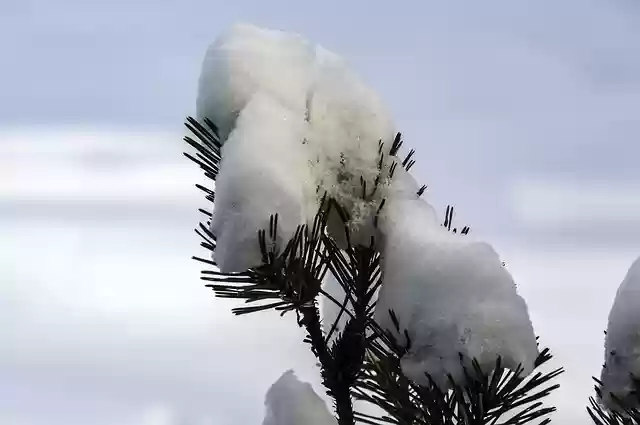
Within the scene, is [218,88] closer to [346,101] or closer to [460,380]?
[346,101]

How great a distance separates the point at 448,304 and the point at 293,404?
0.35 metres

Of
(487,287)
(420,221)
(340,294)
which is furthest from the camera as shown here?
(340,294)

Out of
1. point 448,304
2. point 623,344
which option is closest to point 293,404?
point 448,304

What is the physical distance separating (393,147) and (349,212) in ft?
0.42

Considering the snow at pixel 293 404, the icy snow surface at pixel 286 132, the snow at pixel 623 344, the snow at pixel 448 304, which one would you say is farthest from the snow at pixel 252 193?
the snow at pixel 623 344

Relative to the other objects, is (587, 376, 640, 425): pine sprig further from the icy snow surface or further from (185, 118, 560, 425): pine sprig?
the icy snow surface

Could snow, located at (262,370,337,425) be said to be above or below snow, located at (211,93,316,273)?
below

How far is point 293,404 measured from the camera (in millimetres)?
967

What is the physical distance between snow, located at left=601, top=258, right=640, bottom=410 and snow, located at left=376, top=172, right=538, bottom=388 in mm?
221

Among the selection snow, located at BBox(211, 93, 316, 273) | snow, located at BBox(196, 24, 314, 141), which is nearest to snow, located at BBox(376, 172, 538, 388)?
snow, located at BBox(211, 93, 316, 273)

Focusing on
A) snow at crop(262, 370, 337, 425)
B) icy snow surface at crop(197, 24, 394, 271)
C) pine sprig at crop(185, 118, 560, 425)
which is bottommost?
snow at crop(262, 370, 337, 425)

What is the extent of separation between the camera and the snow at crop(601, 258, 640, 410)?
86 centimetres

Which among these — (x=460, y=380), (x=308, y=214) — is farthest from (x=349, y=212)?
(x=460, y=380)

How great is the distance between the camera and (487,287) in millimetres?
750
